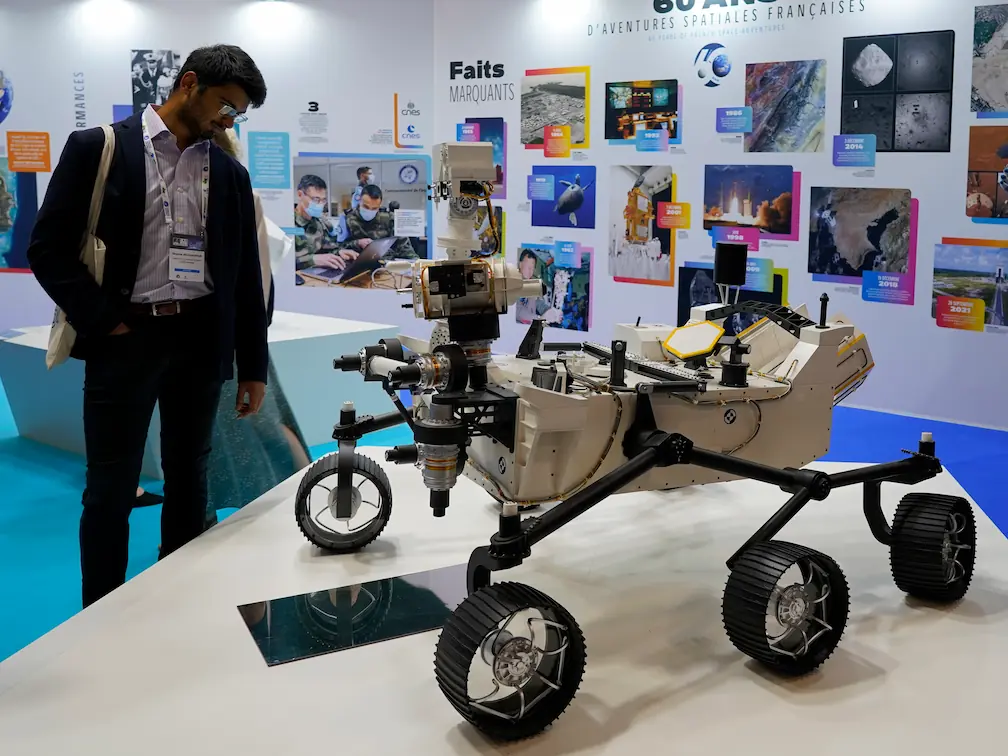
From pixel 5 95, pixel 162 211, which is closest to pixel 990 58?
pixel 162 211

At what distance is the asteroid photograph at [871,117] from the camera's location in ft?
16.3

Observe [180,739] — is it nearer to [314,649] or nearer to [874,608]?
[314,649]

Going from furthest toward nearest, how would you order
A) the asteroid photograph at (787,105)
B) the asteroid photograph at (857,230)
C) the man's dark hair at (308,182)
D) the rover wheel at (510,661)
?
the man's dark hair at (308,182)
the asteroid photograph at (787,105)
the asteroid photograph at (857,230)
the rover wheel at (510,661)

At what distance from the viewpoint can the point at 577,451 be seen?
248 cm

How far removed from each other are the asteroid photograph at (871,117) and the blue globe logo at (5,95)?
4.81m

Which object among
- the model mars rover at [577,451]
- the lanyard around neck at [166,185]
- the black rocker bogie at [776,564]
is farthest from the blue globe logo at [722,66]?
the lanyard around neck at [166,185]

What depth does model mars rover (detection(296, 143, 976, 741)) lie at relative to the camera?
81.1 inches

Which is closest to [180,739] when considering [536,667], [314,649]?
[314,649]

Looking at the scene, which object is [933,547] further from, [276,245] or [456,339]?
[276,245]

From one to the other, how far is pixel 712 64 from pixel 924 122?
1.12 m

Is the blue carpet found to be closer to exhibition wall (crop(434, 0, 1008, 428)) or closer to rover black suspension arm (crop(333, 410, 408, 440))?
exhibition wall (crop(434, 0, 1008, 428))

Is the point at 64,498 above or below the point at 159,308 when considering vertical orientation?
below

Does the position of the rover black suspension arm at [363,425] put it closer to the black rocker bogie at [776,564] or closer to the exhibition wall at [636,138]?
the black rocker bogie at [776,564]

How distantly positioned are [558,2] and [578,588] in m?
4.13
